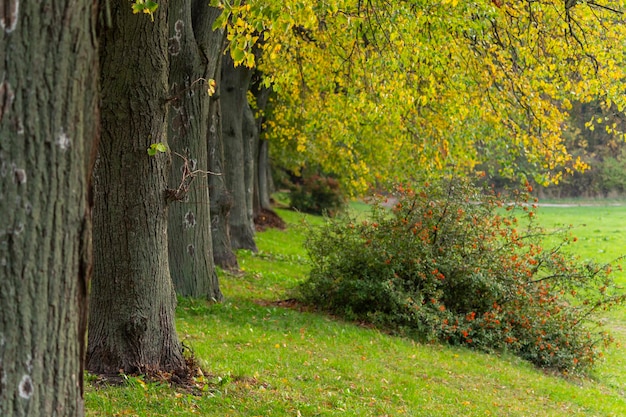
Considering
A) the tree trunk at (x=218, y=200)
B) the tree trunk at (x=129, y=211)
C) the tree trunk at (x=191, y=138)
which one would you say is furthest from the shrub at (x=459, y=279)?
the tree trunk at (x=129, y=211)

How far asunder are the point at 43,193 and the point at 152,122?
3844mm

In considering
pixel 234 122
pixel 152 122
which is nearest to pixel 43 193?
pixel 152 122

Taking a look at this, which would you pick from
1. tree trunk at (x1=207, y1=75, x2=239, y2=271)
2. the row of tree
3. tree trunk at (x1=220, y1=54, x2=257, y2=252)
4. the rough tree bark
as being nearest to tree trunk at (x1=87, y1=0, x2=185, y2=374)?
the row of tree

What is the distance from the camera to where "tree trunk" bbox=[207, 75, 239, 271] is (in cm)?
1587

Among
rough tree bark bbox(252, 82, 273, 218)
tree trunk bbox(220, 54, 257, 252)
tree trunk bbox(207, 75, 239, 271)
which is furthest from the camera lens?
rough tree bark bbox(252, 82, 273, 218)

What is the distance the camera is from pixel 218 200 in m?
16.1

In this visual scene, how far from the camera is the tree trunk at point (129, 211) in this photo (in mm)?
7121

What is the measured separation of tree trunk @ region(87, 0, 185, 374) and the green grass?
0.51 meters

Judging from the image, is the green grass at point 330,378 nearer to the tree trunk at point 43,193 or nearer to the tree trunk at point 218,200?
the tree trunk at point 218,200

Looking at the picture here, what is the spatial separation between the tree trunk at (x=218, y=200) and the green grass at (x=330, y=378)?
2014 millimetres

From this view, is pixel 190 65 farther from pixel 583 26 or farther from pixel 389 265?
pixel 583 26

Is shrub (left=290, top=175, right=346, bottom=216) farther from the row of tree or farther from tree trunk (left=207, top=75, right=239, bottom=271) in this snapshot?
tree trunk (left=207, top=75, right=239, bottom=271)

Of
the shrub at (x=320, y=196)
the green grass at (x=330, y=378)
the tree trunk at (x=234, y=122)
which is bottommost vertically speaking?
the green grass at (x=330, y=378)

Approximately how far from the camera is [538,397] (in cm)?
982
